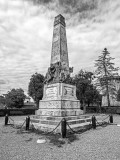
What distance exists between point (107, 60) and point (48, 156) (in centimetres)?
2872

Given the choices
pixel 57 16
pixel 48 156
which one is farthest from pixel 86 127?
pixel 57 16

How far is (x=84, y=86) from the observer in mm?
28000

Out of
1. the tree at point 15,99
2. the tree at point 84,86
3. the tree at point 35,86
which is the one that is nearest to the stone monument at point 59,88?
the tree at point 84,86

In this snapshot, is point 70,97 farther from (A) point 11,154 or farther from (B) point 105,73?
(B) point 105,73

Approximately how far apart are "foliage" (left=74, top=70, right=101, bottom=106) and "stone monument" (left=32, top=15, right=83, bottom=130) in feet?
52.7

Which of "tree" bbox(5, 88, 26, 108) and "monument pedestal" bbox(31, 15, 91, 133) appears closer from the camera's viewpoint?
"monument pedestal" bbox(31, 15, 91, 133)

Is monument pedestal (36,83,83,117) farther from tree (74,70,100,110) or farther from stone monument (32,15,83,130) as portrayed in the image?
tree (74,70,100,110)

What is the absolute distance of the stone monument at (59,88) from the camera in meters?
9.54

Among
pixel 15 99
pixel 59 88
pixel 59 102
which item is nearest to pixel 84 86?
pixel 59 88

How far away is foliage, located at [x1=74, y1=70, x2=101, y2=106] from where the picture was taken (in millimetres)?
27750

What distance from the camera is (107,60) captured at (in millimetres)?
29500

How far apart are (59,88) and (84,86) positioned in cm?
1872

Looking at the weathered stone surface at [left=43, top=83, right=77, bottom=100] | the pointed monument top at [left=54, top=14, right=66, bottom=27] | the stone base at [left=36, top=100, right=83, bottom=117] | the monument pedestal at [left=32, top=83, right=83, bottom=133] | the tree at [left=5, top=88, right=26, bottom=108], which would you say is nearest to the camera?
the monument pedestal at [left=32, top=83, right=83, bottom=133]

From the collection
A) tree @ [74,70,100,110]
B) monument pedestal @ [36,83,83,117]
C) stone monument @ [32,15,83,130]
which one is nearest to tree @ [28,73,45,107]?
tree @ [74,70,100,110]
